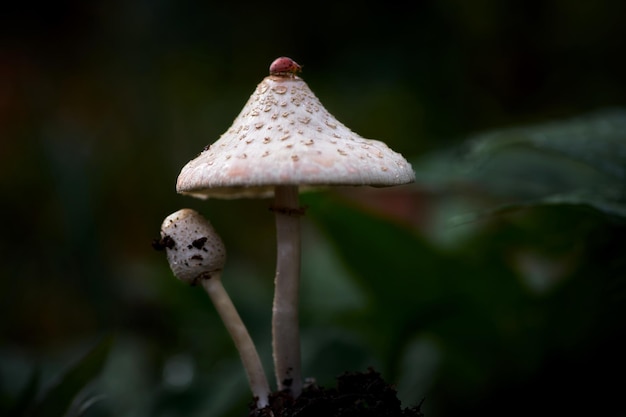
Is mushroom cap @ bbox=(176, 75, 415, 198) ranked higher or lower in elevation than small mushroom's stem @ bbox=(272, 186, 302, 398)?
higher

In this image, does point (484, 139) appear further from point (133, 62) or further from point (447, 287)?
point (133, 62)

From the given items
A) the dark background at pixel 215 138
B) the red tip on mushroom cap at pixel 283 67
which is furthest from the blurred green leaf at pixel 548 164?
the red tip on mushroom cap at pixel 283 67

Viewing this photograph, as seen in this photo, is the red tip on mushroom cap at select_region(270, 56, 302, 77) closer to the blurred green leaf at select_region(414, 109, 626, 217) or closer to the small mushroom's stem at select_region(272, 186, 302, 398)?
the small mushroom's stem at select_region(272, 186, 302, 398)

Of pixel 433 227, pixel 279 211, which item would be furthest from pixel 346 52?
pixel 279 211

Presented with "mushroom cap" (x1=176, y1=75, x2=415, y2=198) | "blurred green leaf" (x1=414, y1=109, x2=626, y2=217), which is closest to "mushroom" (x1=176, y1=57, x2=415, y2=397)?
"mushroom cap" (x1=176, y1=75, x2=415, y2=198)

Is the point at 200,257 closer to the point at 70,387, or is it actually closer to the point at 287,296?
the point at 287,296
